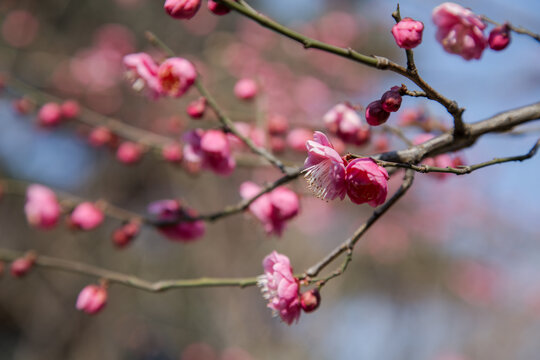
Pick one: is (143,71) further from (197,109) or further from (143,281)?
(143,281)

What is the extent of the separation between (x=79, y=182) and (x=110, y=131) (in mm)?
3149

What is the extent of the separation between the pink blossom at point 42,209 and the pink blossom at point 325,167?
3.33 ft

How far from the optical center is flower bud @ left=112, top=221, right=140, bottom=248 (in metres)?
1.30

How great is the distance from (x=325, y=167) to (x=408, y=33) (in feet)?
0.89

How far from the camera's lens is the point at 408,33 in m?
0.75

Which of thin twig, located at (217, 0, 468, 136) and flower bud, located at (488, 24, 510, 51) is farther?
flower bud, located at (488, 24, 510, 51)

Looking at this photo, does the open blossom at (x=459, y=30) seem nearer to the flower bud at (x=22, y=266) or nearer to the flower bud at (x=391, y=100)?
the flower bud at (x=391, y=100)

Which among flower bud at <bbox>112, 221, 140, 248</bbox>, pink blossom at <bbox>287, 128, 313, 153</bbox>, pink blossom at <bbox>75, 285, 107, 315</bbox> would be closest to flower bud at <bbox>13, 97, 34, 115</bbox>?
flower bud at <bbox>112, 221, 140, 248</bbox>

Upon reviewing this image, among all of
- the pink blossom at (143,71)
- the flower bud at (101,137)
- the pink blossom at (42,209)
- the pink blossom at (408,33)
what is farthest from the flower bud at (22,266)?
the pink blossom at (408,33)

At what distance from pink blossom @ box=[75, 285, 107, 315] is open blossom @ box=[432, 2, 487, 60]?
108 centimetres

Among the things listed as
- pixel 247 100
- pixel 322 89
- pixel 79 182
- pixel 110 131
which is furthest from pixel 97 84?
pixel 247 100

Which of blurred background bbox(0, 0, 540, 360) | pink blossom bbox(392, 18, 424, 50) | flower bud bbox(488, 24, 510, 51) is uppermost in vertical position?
flower bud bbox(488, 24, 510, 51)

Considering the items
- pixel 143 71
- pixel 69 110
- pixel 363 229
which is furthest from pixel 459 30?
pixel 69 110

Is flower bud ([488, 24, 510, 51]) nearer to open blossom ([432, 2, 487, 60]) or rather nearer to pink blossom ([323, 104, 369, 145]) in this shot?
open blossom ([432, 2, 487, 60])
